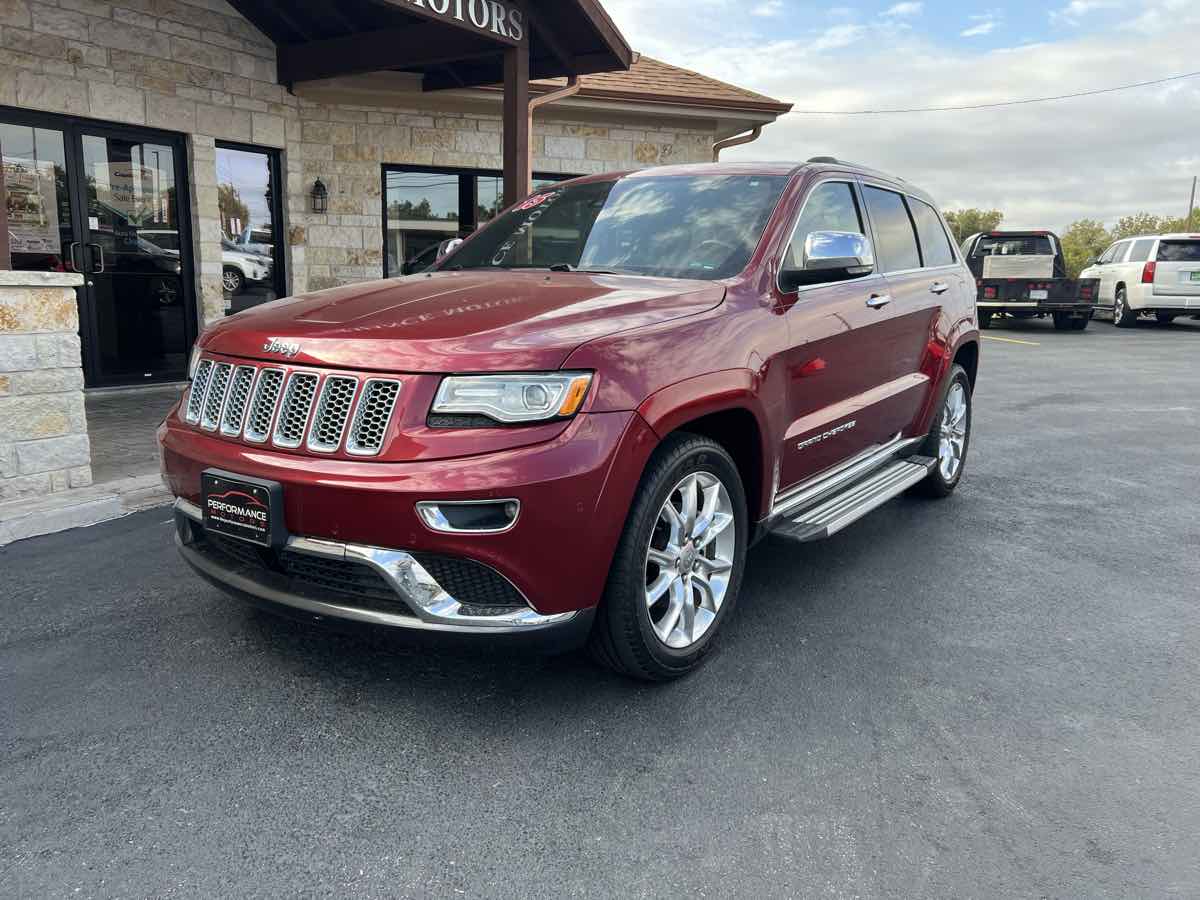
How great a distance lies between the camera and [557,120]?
1220cm

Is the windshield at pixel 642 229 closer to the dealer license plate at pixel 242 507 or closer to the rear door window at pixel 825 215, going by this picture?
the rear door window at pixel 825 215

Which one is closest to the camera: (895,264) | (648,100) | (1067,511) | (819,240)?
(819,240)

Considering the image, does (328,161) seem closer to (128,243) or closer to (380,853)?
(128,243)

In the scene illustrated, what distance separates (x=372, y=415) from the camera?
2732mm

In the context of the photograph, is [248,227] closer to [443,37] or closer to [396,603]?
[443,37]

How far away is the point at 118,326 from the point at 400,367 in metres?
7.78

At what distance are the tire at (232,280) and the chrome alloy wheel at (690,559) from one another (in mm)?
8273

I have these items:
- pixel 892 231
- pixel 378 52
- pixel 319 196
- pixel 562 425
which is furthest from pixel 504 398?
pixel 319 196

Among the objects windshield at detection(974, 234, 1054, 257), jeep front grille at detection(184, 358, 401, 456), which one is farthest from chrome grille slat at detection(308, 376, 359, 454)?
windshield at detection(974, 234, 1054, 257)

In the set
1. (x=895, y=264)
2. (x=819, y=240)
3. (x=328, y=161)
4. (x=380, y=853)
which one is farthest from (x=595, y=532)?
(x=328, y=161)

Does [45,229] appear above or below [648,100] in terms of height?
below

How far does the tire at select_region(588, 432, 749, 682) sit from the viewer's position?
2928mm

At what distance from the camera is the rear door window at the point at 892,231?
15.8ft

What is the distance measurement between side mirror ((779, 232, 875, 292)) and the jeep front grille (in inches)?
70.3
